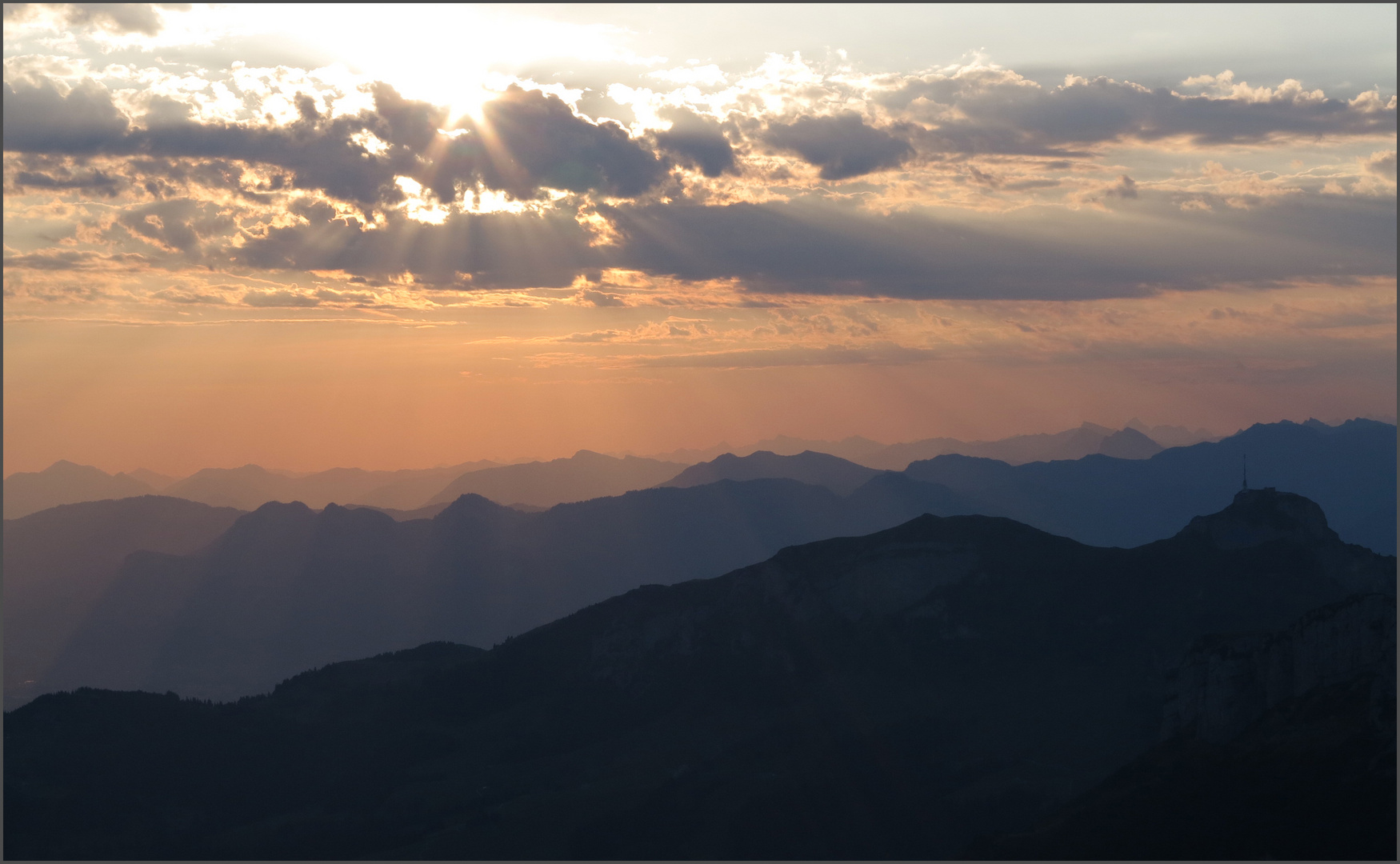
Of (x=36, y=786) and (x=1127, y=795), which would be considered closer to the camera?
(x=1127, y=795)

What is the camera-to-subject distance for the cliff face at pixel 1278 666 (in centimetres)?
12481

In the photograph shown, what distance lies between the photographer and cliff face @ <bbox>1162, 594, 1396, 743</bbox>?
409ft

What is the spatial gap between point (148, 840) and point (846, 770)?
10798 cm

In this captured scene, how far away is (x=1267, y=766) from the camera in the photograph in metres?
119

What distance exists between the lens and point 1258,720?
13188cm

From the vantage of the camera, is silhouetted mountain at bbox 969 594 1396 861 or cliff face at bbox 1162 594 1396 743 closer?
silhouetted mountain at bbox 969 594 1396 861

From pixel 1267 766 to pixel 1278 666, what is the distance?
20.9 m

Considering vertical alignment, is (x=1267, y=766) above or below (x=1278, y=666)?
below

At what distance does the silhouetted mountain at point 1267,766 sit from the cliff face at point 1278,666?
14 centimetres

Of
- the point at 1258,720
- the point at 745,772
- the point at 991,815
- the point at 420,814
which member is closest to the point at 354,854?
the point at 420,814

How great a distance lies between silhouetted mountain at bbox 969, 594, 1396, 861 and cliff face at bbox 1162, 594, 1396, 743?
0.46 feet

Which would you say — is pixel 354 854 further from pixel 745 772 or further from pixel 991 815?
pixel 991 815

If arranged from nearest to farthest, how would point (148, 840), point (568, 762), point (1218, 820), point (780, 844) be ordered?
point (1218, 820), point (780, 844), point (148, 840), point (568, 762)

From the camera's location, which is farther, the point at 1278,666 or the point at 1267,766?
the point at 1278,666
